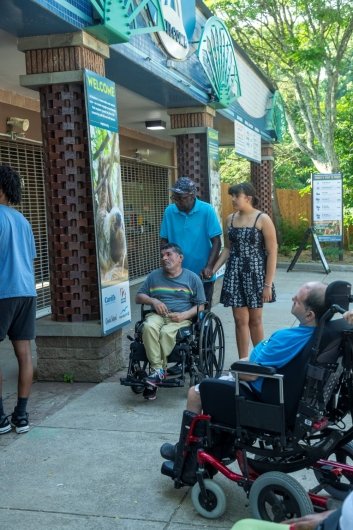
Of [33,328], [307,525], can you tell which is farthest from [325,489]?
[33,328]

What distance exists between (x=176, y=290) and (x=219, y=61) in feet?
16.6

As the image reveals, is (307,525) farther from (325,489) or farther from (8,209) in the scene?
(8,209)

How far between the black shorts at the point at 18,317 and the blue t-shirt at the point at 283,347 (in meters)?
1.92

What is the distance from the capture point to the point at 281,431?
3170mm

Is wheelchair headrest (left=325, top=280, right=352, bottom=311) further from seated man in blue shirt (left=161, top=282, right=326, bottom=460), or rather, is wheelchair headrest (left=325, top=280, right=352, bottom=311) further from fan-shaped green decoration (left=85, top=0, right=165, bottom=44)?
fan-shaped green decoration (left=85, top=0, right=165, bottom=44)

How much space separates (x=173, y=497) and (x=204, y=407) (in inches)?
22.7

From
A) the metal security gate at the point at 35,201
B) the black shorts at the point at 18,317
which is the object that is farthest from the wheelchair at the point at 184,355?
the metal security gate at the point at 35,201

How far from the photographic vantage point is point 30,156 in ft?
30.0

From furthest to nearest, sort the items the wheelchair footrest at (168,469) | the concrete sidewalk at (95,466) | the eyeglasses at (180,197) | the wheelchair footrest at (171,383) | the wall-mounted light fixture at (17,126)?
the wall-mounted light fixture at (17,126) < the eyeglasses at (180,197) < the wheelchair footrest at (171,383) < the wheelchair footrest at (168,469) < the concrete sidewalk at (95,466)

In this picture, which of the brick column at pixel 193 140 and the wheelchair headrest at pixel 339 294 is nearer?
the wheelchair headrest at pixel 339 294

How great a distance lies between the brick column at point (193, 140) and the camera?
920 cm

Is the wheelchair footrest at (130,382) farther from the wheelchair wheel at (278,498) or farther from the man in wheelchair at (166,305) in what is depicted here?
the wheelchair wheel at (278,498)

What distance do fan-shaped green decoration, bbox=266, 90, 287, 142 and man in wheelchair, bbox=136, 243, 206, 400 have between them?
32.2 feet

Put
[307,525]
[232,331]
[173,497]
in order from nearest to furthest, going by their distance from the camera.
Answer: [307,525] → [173,497] → [232,331]
